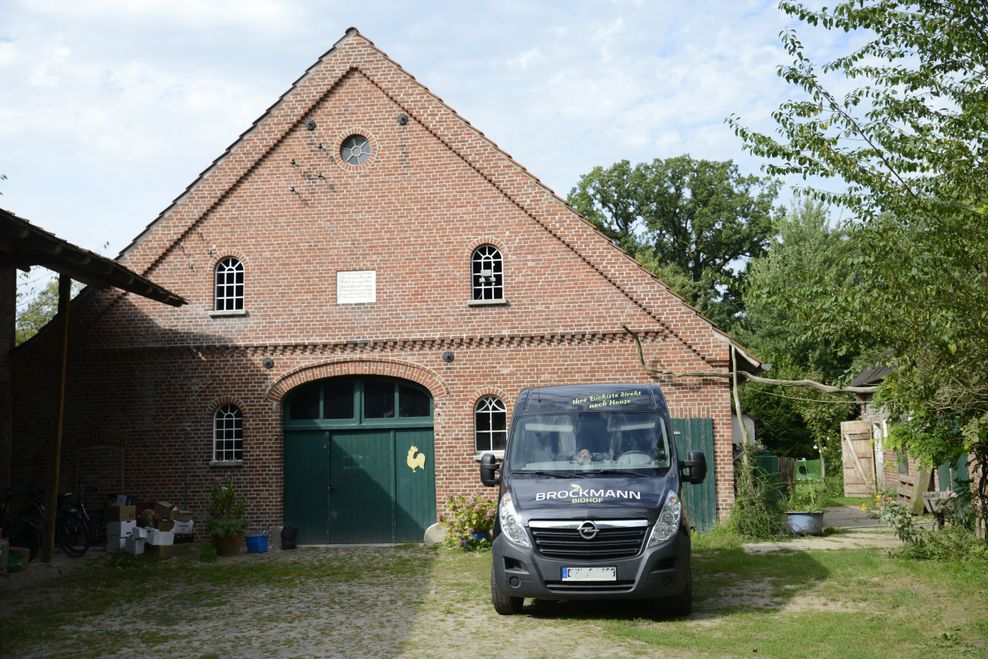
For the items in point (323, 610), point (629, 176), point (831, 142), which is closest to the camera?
point (831, 142)

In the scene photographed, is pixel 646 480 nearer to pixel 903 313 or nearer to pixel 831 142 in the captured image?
pixel 903 313

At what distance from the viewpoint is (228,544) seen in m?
15.2

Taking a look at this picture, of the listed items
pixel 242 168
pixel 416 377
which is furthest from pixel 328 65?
pixel 416 377

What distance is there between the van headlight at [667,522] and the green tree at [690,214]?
111 feet

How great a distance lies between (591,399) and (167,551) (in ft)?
27.1

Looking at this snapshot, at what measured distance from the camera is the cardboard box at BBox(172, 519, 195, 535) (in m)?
15.5

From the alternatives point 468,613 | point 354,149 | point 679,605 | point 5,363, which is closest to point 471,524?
point 468,613

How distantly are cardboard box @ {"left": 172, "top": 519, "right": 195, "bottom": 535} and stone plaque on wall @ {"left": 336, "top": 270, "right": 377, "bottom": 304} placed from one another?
179 inches

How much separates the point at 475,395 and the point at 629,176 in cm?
3077

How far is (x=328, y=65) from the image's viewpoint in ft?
56.9

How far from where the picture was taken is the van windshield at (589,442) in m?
9.58

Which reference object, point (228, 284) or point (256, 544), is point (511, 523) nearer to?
point (256, 544)

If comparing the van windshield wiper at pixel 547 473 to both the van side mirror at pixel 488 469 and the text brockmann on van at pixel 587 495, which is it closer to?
the text brockmann on van at pixel 587 495

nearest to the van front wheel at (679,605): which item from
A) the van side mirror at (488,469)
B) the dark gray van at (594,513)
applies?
the dark gray van at (594,513)
